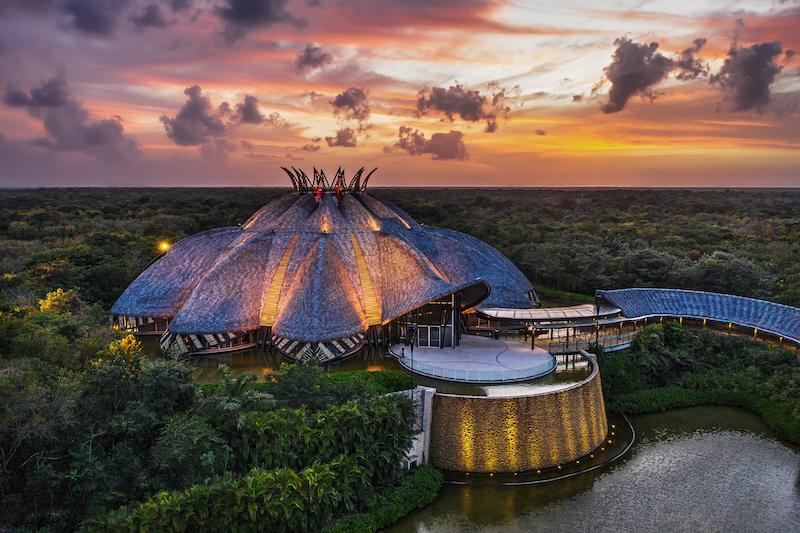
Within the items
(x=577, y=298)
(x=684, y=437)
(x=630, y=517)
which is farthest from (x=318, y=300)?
(x=577, y=298)

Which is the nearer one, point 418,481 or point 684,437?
point 418,481

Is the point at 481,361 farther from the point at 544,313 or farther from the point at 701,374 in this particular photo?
the point at 701,374

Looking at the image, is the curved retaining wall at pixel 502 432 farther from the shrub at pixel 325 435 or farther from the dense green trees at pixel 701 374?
the dense green trees at pixel 701 374

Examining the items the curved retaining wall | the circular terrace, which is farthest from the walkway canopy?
the curved retaining wall

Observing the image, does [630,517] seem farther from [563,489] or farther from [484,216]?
[484,216]

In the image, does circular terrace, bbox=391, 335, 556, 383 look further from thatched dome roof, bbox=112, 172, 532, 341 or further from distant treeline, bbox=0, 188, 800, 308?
distant treeline, bbox=0, 188, 800, 308

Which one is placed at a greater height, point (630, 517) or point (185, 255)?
point (185, 255)
